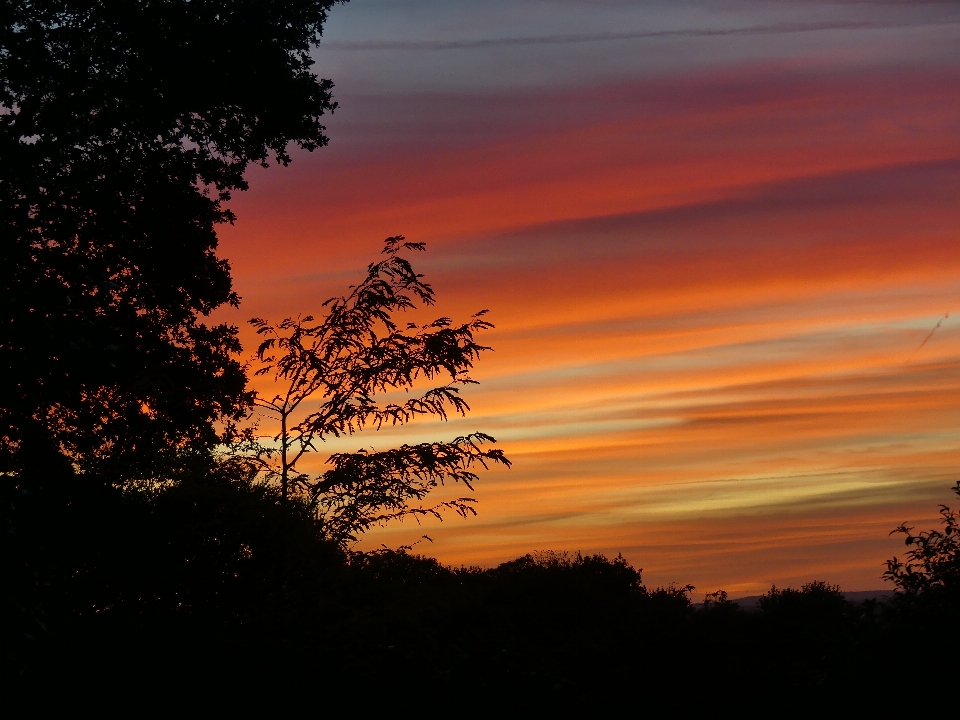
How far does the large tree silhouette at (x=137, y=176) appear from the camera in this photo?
17891 mm

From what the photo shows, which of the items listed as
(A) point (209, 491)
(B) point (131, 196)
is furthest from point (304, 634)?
(B) point (131, 196)

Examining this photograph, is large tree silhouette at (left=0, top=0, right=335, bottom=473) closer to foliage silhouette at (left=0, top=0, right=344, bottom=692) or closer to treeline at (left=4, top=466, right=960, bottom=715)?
foliage silhouette at (left=0, top=0, right=344, bottom=692)

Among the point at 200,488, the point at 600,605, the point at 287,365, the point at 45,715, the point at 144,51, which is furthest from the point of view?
the point at 600,605

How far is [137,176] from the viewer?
1975 cm

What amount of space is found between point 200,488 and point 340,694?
3950 mm

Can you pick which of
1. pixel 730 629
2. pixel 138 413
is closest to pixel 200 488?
pixel 138 413

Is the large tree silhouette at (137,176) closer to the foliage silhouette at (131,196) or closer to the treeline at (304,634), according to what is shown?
the foliage silhouette at (131,196)

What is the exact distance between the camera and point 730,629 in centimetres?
1752

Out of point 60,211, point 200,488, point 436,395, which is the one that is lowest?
point 200,488

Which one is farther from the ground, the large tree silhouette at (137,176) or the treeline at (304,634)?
the large tree silhouette at (137,176)

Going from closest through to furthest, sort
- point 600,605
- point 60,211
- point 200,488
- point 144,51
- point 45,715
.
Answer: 1. point 45,715
2. point 200,488
3. point 144,51
4. point 60,211
5. point 600,605

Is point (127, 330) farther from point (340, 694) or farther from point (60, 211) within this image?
point (340, 694)

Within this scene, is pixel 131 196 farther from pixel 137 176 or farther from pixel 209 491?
pixel 209 491

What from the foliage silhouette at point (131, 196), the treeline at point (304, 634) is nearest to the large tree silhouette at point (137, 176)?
the foliage silhouette at point (131, 196)
